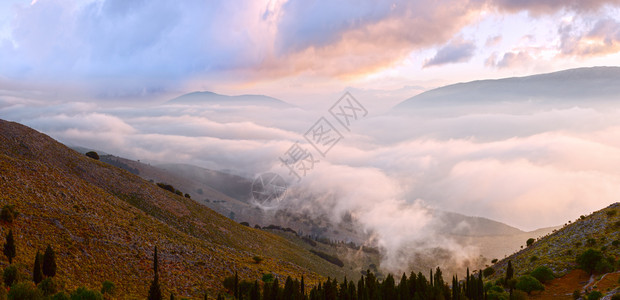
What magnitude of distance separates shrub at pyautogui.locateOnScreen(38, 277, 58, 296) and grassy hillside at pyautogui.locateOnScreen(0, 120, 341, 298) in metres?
3.36

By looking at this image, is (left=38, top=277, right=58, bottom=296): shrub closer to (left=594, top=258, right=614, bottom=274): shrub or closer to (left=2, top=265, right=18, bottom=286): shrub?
(left=2, top=265, right=18, bottom=286): shrub

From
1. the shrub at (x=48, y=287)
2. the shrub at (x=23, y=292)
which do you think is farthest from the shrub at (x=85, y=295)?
the shrub at (x=23, y=292)

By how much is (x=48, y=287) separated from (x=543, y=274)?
7495cm

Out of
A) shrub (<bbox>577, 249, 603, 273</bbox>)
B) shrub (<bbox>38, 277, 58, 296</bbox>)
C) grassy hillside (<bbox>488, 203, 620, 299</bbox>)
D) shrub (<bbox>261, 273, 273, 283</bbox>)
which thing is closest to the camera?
shrub (<bbox>38, 277, 58, 296</bbox>)

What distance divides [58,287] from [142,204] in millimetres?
63590

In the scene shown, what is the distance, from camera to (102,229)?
235 feet

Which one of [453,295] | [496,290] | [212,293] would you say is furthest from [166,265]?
[496,290]

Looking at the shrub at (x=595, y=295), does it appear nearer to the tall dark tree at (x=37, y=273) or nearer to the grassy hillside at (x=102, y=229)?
the grassy hillside at (x=102, y=229)

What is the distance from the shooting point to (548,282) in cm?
6531

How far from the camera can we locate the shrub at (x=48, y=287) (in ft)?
153

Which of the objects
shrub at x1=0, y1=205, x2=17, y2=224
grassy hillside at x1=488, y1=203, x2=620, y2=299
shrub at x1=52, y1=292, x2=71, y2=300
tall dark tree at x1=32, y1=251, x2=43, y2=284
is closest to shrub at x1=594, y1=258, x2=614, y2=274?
grassy hillside at x1=488, y1=203, x2=620, y2=299

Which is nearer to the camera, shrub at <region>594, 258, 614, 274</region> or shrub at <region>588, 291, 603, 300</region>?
shrub at <region>588, 291, 603, 300</region>

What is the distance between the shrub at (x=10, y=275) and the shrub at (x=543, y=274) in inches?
3031

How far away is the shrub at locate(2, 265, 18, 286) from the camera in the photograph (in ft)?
148
